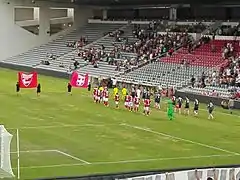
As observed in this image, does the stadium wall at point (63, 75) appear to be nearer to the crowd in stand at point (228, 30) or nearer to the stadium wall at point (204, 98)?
the stadium wall at point (204, 98)

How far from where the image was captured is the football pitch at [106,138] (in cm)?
2497

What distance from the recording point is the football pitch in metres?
25.0

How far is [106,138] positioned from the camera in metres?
30.5

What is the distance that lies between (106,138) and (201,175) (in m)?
13.6

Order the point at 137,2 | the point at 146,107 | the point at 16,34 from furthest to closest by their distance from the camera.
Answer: the point at 16,34 → the point at 137,2 → the point at 146,107

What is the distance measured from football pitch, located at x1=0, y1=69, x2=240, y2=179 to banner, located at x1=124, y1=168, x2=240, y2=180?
21.9ft

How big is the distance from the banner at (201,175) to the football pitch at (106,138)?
6675 mm

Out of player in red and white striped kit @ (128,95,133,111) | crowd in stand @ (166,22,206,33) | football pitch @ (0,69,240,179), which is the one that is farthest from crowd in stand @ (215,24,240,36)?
player in red and white striped kit @ (128,95,133,111)

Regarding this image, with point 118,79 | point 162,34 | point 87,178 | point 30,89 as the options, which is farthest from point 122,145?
point 162,34

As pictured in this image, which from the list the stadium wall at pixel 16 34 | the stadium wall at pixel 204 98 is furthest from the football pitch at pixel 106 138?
the stadium wall at pixel 16 34

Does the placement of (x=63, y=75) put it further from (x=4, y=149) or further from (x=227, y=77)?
(x=4, y=149)

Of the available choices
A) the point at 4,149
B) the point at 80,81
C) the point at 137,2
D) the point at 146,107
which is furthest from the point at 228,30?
the point at 4,149

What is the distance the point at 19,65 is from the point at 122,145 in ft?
157

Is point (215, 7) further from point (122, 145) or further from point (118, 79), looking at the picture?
point (122, 145)
